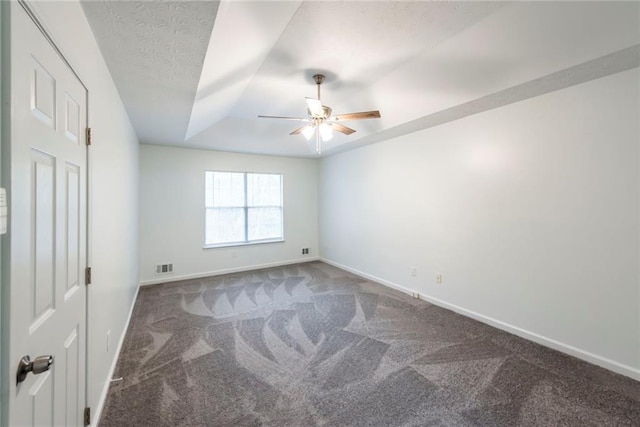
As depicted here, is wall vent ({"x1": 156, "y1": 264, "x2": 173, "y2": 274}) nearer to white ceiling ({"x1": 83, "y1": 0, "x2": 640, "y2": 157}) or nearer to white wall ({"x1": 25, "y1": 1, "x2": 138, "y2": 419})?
white wall ({"x1": 25, "y1": 1, "x2": 138, "y2": 419})

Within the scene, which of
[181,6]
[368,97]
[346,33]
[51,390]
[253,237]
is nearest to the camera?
[51,390]

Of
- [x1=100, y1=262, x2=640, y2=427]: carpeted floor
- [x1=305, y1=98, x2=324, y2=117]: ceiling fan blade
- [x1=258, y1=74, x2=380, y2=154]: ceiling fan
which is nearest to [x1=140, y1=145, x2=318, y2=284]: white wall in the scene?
[x1=100, y1=262, x2=640, y2=427]: carpeted floor

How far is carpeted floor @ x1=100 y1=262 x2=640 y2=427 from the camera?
180cm

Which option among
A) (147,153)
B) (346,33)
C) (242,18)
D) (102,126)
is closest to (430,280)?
(346,33)

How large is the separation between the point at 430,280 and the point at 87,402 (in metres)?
3.66

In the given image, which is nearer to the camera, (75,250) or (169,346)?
(75,250)

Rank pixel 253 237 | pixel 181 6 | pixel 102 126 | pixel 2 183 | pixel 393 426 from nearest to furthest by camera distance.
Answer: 1. pixel 2 183
2. pixel 181 6
3. pixel 393 426
4. pixel 102 126
5. pixel 253 237

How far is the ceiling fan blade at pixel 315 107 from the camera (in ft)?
8.09

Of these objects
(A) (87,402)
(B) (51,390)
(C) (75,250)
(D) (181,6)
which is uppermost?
(D) (181,6)

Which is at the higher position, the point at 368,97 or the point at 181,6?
the point at 368,97

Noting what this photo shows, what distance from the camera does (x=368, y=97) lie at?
326cm

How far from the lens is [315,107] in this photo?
257cm

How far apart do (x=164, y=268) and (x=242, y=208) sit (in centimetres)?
174

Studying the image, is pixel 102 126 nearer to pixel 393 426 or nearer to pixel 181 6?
pixel 181 6
